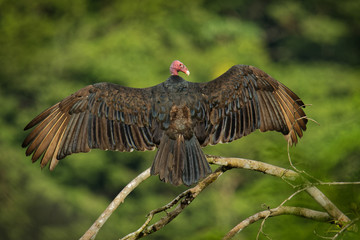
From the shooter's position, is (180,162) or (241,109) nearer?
(180,162)

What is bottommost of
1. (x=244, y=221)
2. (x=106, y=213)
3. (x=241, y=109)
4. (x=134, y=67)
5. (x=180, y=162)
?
(x=244, y=221)

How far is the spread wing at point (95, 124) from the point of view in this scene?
5.26 meters

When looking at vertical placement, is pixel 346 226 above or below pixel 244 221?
above

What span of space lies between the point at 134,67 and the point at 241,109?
22558 millimetres

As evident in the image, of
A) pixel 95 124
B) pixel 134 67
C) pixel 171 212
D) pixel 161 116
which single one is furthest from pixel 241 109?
pixel 134 67

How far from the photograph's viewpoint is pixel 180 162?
15.8 ft

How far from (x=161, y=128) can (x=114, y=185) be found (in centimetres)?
1924

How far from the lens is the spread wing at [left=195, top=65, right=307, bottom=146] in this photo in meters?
5.26

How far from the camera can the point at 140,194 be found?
79.8 ft

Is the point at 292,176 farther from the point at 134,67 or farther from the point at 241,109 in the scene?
the point at 134,67

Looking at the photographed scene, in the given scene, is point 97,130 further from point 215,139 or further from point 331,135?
point 331,135

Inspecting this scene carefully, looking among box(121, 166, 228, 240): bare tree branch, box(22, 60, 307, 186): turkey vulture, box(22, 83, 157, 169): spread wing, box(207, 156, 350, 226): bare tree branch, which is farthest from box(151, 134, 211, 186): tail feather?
box(121, 166, 228, 240): bare tree branch

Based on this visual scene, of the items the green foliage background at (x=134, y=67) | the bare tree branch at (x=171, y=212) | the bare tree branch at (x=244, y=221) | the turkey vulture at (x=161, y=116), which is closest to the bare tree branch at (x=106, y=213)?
the bare tree branch at (x=244, y=221)

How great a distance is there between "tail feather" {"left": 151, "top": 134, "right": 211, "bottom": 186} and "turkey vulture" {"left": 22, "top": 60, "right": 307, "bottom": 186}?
4 centimetres
